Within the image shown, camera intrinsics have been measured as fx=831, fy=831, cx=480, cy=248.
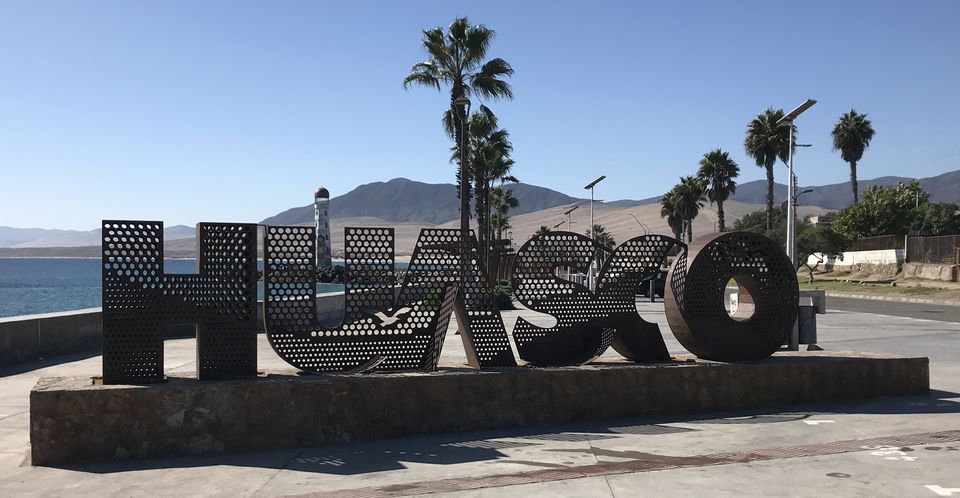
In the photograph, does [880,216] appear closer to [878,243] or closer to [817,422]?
[878,243]

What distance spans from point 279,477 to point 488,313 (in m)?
3.41

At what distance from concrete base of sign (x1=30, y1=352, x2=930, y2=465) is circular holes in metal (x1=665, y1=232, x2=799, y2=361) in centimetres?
28

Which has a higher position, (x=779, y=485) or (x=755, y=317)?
(x=755, y=317)

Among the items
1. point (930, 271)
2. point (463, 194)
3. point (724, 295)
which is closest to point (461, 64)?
point (463, 194)

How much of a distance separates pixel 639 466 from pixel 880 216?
66.4 meters

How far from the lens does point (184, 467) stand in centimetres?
698

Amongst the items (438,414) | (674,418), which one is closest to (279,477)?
(438,414)

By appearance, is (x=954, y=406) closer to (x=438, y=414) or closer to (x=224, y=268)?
(x=438, y=414)

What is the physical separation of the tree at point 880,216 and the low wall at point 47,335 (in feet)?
203

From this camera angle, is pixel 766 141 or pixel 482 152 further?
pixel 766 141

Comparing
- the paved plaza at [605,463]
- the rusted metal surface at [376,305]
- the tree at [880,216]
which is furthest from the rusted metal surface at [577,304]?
the tree at [880,216]

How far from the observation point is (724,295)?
9.93m

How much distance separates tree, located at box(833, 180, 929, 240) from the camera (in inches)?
2574

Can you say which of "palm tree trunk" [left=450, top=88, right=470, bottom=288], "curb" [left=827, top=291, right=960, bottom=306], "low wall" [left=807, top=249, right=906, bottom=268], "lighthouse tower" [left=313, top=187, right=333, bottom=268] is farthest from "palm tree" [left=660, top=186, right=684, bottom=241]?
"palm tree trunk" [left=450, top=88, right=470, bottom=288]
